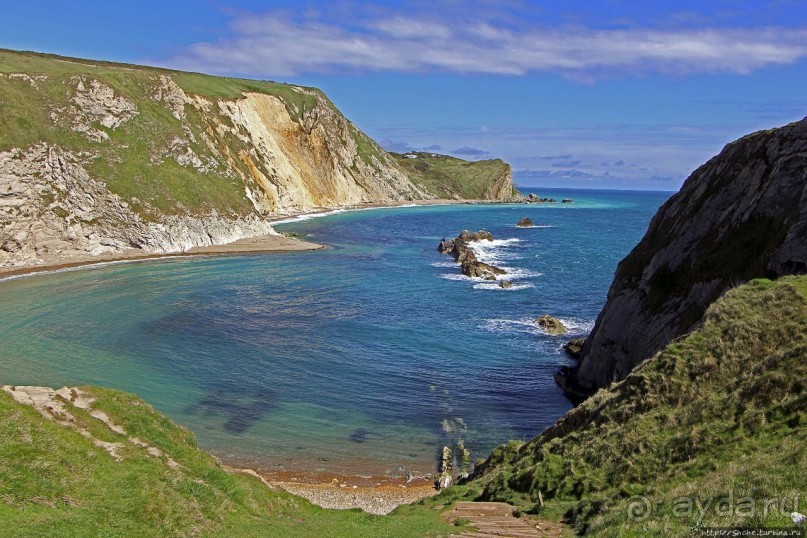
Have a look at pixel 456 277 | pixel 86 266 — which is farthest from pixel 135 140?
pixel 456 277

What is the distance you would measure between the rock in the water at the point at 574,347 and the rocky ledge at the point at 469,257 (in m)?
29.0

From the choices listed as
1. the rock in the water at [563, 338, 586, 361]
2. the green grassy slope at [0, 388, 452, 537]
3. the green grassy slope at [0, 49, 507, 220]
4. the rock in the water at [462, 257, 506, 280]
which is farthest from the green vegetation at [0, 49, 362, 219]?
the green grassy slope at [0, 388, 452, 537]

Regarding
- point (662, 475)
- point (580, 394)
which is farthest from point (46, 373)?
point (662, 475)

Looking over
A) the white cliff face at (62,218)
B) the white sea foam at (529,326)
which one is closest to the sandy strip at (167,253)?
the white cliff face at (62,218)

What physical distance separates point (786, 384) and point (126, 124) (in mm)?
105076

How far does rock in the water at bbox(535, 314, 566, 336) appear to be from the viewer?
53.5 m

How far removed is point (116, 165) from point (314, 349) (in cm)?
6204

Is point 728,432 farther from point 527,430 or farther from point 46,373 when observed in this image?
point 46,373

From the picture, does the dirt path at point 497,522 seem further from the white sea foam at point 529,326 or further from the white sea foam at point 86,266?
the white sea foam at point 86,266

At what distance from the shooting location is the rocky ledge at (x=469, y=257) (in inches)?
3142

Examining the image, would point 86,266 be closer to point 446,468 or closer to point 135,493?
point 446,468

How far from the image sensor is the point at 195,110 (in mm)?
128125

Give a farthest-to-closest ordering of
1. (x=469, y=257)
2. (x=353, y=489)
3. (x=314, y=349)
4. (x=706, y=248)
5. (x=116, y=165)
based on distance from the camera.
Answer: (x=116, y=165), (x=469, y=257), (x=314, y=349), (x=706, y=248), (x=353, y=489)

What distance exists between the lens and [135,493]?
54.9ft
